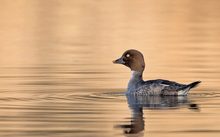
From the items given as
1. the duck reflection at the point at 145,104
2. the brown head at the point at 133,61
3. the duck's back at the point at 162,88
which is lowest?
the duck reflection at the point at 145,104

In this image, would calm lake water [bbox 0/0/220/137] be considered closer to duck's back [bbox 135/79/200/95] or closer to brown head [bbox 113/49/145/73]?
duck's back [bbox 135/79/200/95]

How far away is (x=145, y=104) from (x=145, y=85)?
140 centimetres

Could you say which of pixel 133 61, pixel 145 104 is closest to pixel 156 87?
pixel 145 104

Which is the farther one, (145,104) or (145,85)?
(145,85)

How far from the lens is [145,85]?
67.4 ft

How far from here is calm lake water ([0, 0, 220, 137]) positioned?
1630cm

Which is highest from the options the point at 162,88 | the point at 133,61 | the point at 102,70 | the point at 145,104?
the point at 133,61

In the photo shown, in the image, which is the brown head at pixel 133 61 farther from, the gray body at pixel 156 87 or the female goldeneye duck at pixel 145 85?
the gray body at pixel 156 87

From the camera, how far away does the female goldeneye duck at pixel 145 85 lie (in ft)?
65.6

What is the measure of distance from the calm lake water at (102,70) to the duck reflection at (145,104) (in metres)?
0.01

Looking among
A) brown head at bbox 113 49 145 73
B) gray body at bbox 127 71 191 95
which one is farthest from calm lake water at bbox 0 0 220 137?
brown head at bbox 113 49 145 73

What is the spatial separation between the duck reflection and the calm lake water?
0.6 inches

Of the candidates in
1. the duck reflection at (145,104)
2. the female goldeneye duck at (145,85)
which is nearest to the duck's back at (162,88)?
the female goldeneye duck at (145,85)

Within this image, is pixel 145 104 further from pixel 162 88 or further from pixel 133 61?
pixel 133 61
